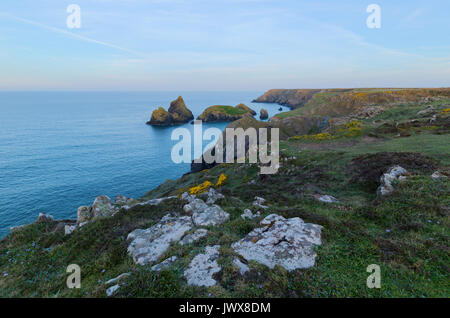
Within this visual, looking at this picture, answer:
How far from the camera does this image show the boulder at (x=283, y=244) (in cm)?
796

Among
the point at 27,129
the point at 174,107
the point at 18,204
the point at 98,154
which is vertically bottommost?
the point at 18,204

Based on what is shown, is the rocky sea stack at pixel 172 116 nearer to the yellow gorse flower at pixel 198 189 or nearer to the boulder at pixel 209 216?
the yellow gorse flower at pixel 198 189

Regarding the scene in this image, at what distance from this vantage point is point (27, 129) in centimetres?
9362

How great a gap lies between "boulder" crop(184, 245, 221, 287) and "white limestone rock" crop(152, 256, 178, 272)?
0.99m

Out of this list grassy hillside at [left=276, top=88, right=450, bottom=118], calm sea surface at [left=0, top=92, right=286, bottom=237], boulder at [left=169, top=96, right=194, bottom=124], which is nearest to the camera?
calm sea surface at [left=0, top=92, right=286, bottom=237]

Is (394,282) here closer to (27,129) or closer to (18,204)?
(18,204)

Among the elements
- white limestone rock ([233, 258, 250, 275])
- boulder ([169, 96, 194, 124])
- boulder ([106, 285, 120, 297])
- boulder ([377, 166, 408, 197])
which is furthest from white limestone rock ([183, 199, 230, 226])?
boulder ([169, 96, 194, 124])

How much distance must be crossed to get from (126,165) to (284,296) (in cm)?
6271

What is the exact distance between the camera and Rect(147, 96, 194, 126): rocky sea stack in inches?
5305

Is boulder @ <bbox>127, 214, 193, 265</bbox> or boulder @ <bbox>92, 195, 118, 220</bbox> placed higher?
boulder @ <bbox>127, 214, 193, 265</bbox>

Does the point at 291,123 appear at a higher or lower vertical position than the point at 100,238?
higher

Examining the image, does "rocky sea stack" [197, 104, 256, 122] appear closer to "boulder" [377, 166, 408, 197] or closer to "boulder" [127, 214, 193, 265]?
"boulder" [377, 166, 408, 197]

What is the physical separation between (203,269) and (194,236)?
3058mm
